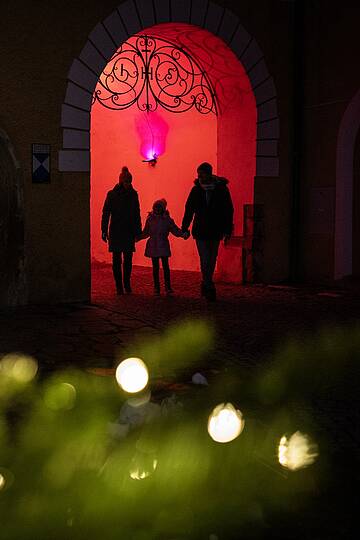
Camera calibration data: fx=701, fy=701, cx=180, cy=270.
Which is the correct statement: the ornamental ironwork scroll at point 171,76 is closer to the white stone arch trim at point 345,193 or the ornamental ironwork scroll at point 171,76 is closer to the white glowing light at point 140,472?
the white stone arch trim at point 345,193

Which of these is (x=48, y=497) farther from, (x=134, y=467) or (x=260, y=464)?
(x=260, y=464)

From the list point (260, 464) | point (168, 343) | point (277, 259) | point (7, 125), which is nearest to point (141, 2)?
point (7, 125)

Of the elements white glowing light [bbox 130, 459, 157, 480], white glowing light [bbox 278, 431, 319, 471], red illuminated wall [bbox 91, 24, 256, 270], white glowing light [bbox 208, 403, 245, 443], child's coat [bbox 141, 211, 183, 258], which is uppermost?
red illuminated wall [bbox 91, 24, 256, 270]

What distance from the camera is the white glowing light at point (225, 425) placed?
145 inches

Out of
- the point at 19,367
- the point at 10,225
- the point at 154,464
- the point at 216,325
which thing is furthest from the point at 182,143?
the point at 154,464

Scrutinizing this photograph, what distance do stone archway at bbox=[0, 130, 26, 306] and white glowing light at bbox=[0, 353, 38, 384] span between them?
2984 millimetres

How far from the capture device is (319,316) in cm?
803

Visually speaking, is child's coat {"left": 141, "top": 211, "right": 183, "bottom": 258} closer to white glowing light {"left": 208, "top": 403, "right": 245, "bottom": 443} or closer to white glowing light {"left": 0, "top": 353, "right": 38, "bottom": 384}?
white glowing light {"left": 0, "top": 353, "right": 38, "bottom": 384}

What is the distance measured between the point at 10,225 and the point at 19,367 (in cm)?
366

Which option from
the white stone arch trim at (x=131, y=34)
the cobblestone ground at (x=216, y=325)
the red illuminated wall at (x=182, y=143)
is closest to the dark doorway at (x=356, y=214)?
A: the cobblestone ground at (x=216, y=325)

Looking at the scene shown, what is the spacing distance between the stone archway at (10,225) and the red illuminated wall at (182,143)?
127 inches

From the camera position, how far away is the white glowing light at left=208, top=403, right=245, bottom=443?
369 centimetres

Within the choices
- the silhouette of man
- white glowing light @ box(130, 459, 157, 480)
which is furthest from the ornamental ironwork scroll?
white glowing light @ box(130, 459, 157, 480)

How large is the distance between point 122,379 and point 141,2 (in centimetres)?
640
